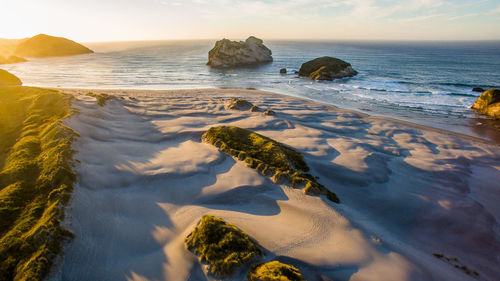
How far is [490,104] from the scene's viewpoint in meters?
18.0

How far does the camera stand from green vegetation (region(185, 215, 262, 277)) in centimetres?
386

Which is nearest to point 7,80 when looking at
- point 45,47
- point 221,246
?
point 221,246

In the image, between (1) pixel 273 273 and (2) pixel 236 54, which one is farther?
(2) pixel 236 54

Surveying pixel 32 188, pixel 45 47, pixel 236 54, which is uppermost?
pixel 45 47

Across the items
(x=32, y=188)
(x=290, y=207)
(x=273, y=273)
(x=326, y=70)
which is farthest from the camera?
(x=326, y=70)

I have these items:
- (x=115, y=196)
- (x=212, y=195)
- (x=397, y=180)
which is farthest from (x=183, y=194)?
(x=397, y=180)

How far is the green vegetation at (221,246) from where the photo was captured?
12.6ft

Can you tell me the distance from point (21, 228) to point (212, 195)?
3922mm

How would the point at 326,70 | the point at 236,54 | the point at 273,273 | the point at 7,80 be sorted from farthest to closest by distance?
the point at 236,54 < the point at 326,70 < the point at 7,80 < the point at 273,273

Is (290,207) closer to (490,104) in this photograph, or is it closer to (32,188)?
(32,188)

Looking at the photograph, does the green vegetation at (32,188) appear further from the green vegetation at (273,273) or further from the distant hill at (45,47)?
the distant hill at (45,47)

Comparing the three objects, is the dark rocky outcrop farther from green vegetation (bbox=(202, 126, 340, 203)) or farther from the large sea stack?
green vegetation (bbox=(202, 126, 340, 203))

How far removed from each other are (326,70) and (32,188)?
3925 centimetres

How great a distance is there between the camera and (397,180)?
7945 mm
